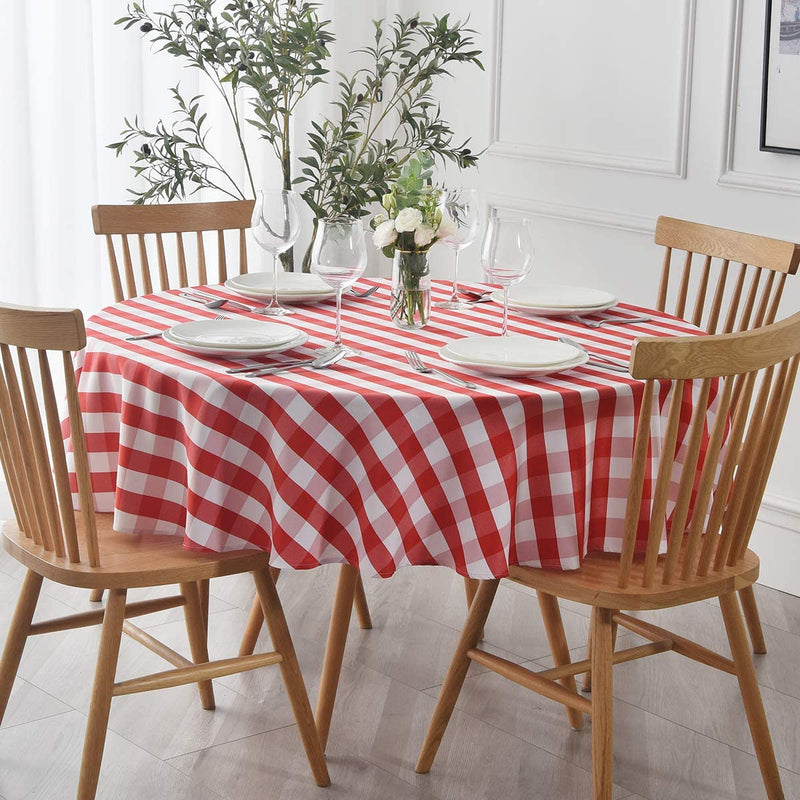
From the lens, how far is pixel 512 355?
78.2 inches

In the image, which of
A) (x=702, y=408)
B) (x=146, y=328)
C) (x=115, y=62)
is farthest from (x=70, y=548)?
(x=115, y=62)

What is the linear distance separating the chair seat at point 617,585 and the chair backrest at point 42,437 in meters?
0.75

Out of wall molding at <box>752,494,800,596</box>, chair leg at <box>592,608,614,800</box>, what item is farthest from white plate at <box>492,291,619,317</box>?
wall molding at <box>752,494,800,596</box>

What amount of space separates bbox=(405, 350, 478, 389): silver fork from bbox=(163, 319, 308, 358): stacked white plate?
0.66 ft

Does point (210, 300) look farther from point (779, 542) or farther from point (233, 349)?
point (779, 542)

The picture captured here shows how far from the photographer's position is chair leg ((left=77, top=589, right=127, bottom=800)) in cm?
195

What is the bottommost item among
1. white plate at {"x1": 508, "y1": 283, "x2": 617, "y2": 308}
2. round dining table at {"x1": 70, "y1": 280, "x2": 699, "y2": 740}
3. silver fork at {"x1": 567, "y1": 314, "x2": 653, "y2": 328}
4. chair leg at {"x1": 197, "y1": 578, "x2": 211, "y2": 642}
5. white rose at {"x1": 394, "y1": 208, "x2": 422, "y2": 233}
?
chair leg at {"x1": 197, "y1": 578, "x2": 211, "y2": 642}

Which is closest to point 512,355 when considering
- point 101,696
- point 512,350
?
point 512,350

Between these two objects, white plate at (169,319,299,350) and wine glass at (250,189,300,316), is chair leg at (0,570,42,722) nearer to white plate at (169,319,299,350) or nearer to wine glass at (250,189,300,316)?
white plate at (169,319,299,350)

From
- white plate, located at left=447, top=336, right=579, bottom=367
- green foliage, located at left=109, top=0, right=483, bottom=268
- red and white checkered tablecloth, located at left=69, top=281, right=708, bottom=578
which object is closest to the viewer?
red and white checkered tablecloth, located at left=69, top=281, right=708, bottom=578

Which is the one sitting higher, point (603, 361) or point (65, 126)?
point (65, 126)

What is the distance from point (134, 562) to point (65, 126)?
1.97 metres

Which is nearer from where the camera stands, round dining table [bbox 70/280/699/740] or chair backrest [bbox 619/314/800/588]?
chair backrest [bbox 619/314/800/588]

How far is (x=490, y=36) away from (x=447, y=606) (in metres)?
1.92
